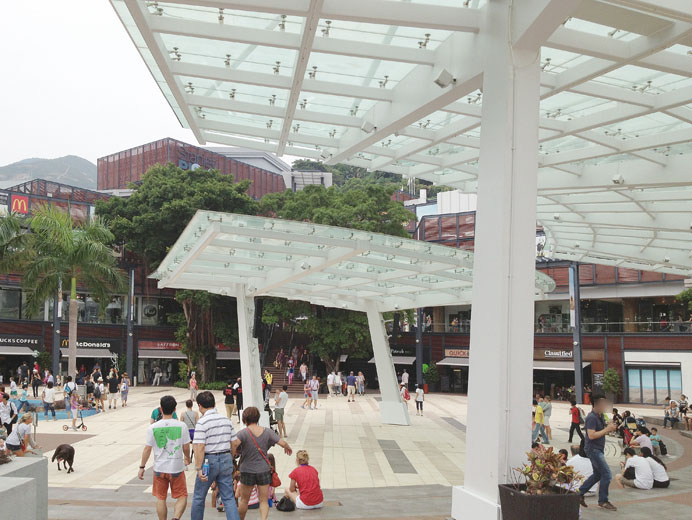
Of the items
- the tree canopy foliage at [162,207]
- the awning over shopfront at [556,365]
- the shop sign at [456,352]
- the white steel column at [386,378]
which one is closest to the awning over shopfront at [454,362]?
the shop sign at [456,352]

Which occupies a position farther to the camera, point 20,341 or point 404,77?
point 20,341

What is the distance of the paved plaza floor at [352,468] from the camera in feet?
30.7

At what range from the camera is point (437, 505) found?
978 centimetres

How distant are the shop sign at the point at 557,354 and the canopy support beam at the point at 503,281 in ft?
115

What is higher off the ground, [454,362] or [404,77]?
[404,77]

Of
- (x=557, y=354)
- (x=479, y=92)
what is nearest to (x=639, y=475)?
(x=479, y=92)

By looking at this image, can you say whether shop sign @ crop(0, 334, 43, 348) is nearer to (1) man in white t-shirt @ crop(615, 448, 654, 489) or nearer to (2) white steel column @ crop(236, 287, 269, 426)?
(2) white steel column @ crop(236, 287, 269, 426)

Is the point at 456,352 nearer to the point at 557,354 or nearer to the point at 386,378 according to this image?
the point at 557,354

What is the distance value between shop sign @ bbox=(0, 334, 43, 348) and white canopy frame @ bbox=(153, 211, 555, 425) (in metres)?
24.8

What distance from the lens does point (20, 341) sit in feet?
138

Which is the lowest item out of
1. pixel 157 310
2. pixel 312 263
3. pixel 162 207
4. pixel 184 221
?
pixel 157 310

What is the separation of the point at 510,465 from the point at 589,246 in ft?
58.9

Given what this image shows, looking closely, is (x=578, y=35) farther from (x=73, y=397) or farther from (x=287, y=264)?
(x=73, y=397)

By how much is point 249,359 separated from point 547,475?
1436 centimetres
